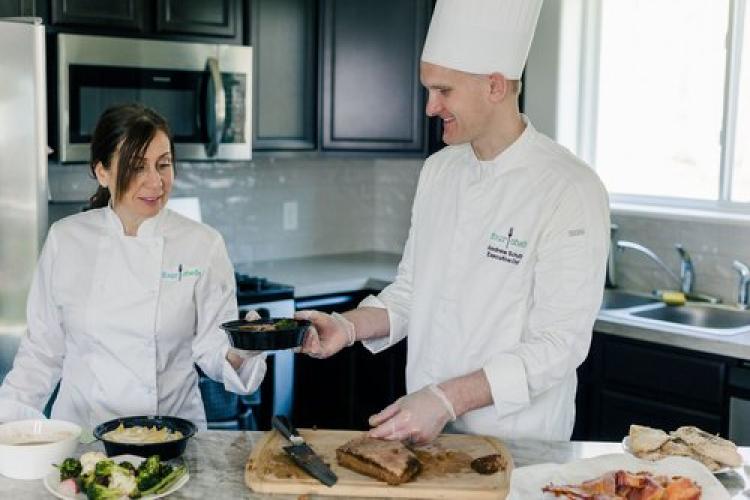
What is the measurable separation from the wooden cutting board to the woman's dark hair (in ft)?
2.54

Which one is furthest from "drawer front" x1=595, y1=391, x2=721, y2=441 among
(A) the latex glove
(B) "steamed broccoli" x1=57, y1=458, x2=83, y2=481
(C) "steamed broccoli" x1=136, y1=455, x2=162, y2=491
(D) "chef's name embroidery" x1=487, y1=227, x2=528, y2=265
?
(B) "steamed broccoli" x1=57, y1=458, x2=83, y2=481

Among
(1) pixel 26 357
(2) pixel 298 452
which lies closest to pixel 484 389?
(2) pixel 298 452

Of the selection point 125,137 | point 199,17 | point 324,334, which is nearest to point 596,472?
point 324,334

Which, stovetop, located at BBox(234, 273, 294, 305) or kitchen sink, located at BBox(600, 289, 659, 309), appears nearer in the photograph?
stovetop, located at BBox(234, 273, 294, 305)

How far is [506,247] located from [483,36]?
50cm

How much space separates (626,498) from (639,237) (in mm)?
2732

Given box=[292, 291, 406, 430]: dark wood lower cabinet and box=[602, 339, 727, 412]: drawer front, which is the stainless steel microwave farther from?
box=[602, 339, 727, 412]: drawer front

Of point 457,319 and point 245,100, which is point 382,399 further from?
point 457,319

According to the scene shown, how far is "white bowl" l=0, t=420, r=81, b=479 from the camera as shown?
2070mm

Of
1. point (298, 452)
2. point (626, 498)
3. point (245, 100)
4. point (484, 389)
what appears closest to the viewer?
point (626, 498)

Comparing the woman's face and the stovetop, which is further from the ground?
the woman's face

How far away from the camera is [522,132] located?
8.58 ft

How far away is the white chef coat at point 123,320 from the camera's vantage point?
104 inches

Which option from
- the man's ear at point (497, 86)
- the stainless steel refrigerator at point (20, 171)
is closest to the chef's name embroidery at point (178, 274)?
the man's ear at point (497, 86)
